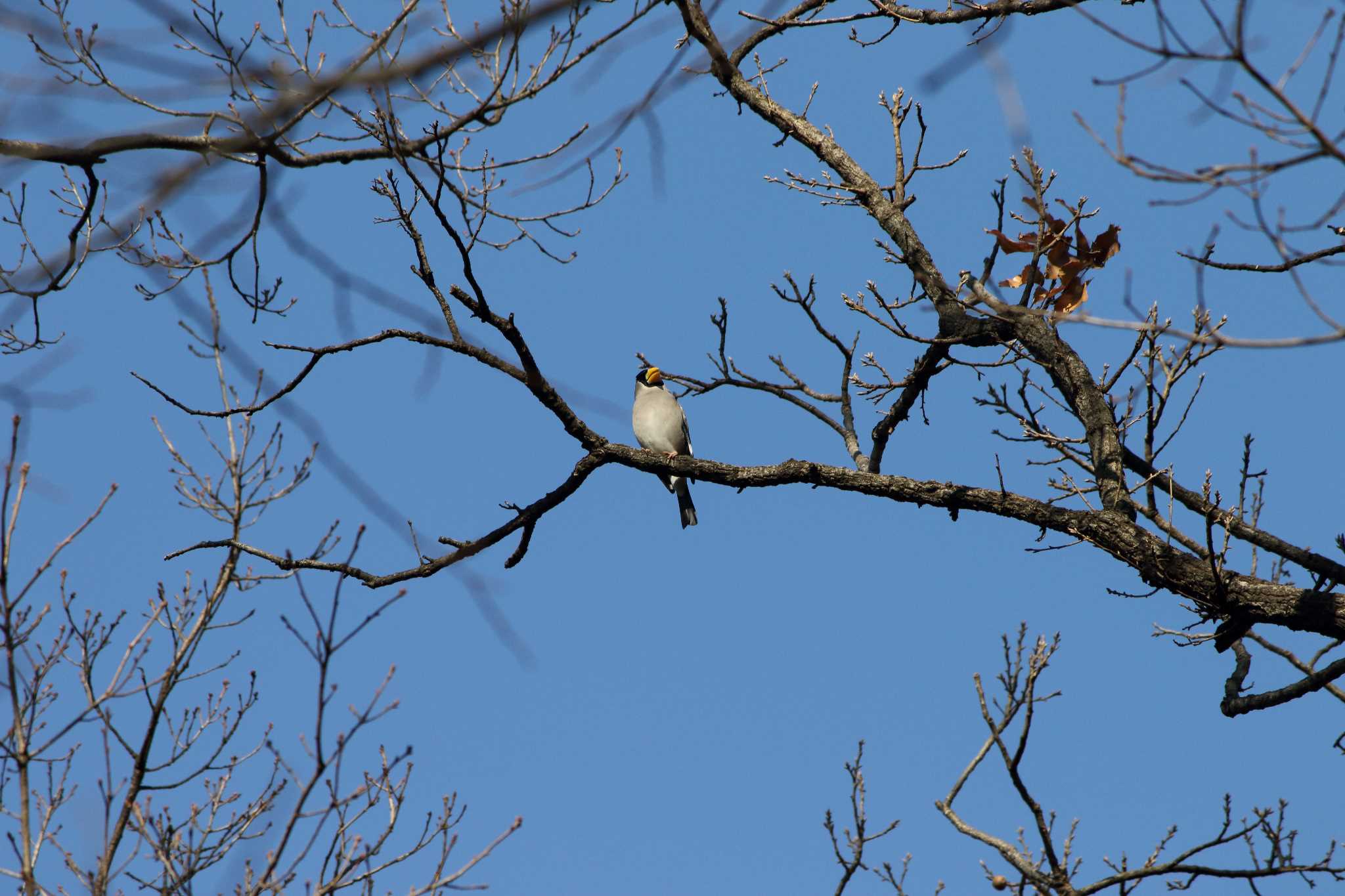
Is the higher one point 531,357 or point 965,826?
point 531,357

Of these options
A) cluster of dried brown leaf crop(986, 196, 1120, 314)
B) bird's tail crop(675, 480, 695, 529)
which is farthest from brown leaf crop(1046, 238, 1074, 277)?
bird's tail crop(675, 480, 695, 529)

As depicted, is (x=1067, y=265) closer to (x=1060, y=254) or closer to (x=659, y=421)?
(x=1060, y=254)

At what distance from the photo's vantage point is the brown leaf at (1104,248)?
5.00 metres

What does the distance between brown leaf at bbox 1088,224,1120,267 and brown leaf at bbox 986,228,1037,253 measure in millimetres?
251

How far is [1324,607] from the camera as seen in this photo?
433cm

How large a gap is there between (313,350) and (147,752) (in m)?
2.39

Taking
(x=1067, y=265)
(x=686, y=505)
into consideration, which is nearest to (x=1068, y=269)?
(x=1067, y=265)

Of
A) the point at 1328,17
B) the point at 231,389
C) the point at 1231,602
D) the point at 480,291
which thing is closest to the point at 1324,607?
the point at 1231,602

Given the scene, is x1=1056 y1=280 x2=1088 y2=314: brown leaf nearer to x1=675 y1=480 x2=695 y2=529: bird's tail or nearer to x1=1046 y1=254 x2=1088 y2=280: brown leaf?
x1=1046 y1=254 x2=1088 y2=280: brown leaf

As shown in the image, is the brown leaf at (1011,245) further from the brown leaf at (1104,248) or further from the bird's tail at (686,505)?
the bird's tail at (686,505)

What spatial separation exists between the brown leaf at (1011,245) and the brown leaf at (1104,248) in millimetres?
251

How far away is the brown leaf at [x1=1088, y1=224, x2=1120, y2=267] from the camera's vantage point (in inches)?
197

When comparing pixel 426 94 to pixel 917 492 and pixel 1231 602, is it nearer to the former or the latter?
pixel 917 492

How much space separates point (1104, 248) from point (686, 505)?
16.7 feet
